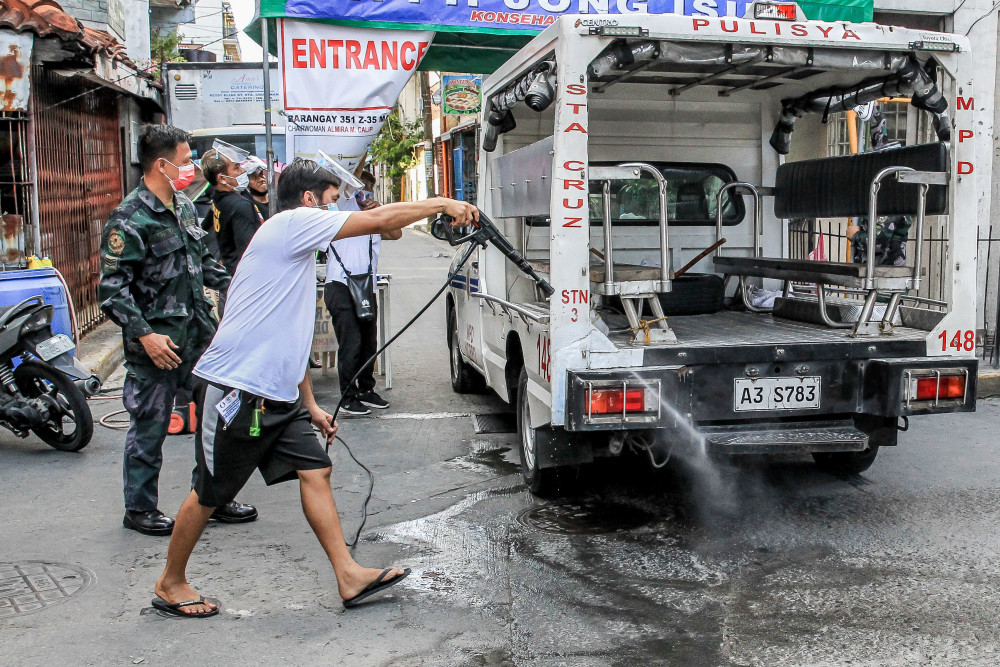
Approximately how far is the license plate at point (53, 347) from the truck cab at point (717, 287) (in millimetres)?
2903

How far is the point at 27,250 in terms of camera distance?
9180mm

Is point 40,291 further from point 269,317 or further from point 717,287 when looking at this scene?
point 717,287

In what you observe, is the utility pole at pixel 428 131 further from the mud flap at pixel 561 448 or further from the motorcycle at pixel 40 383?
the mud flap at pixel 561 448

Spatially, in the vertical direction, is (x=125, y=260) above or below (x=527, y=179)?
below

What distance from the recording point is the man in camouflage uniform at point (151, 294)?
15.8 feet

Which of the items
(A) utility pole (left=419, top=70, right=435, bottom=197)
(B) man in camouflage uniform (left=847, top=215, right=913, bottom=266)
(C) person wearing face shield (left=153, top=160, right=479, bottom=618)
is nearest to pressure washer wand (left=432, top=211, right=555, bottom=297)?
(C) person wearing face shield (left=153, top=160, right=479, bottom=618)

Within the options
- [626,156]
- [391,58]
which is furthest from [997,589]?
[391,58]

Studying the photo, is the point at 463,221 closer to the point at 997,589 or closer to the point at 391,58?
the point at 997,589

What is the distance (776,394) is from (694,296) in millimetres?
1805

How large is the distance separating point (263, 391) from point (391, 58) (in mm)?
4631

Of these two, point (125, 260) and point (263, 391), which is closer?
point (263, 391)

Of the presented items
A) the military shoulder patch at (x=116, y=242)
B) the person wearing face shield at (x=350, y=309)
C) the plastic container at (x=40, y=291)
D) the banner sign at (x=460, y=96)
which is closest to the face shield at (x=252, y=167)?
the person wearing face shield at (x=350, y=309)

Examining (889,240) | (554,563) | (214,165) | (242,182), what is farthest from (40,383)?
(889,240)

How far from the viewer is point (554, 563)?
4520 mm
